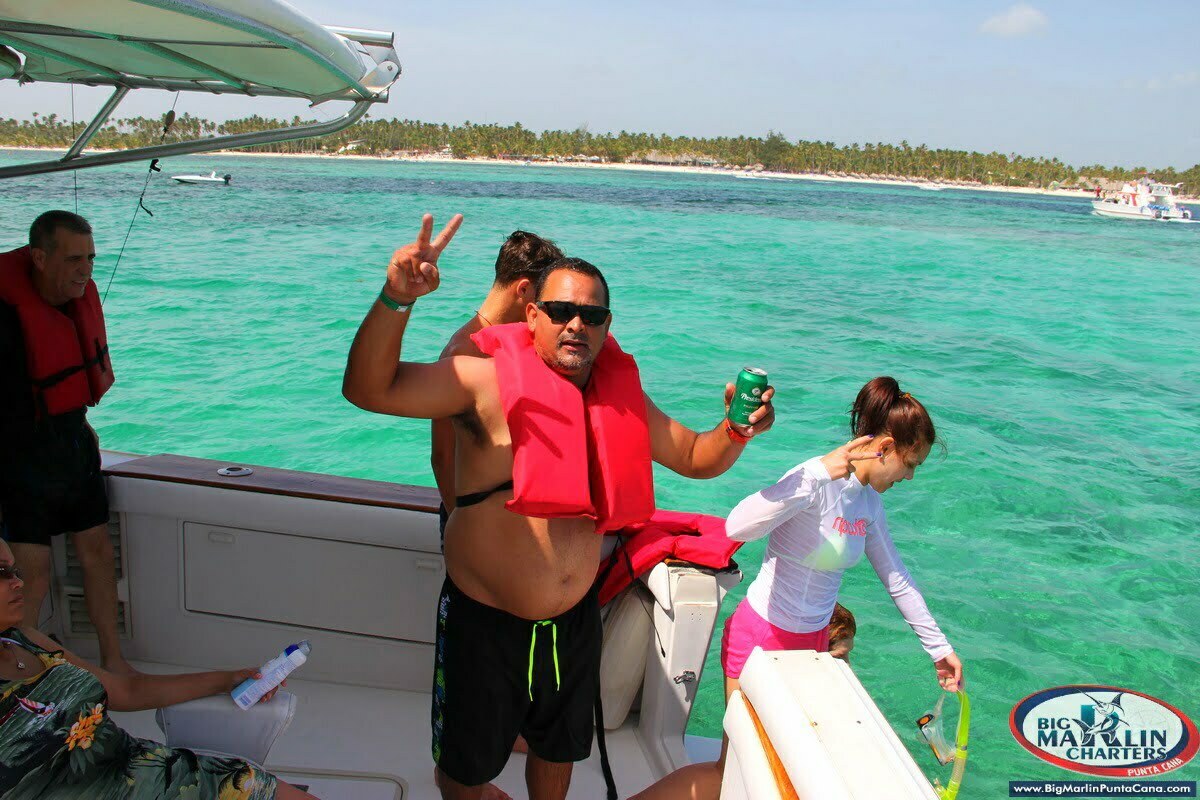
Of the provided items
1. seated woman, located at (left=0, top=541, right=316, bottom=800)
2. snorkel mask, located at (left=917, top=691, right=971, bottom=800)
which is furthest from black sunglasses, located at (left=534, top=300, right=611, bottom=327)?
snorkel mask, located at (left=917, top=691, right=971, bottom=800)

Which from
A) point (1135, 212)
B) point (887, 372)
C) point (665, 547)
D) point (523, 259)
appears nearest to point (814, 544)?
point (665, 547)

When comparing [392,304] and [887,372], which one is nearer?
[392,304]

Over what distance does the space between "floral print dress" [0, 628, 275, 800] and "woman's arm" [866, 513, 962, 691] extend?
153 cm

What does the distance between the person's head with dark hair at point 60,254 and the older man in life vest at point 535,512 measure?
4.79ft

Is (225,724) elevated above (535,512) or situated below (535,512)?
below

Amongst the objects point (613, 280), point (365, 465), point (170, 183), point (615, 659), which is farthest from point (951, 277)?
point (170, 183)

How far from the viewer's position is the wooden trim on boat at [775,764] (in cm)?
126

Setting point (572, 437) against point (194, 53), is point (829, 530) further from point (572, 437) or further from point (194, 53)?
point (194, 53)

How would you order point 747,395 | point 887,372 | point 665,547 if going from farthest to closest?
point 887,372, point 665,547, point 747,395

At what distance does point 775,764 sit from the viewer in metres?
1.33

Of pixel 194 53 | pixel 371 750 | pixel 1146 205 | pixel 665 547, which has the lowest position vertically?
pixel 371 750

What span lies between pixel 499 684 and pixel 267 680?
495mm

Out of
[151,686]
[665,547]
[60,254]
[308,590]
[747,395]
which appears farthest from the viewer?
[308,590]

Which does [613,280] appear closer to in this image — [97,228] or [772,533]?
[97,228]
